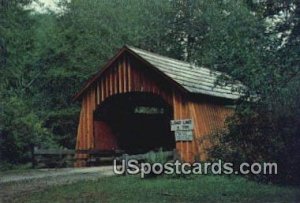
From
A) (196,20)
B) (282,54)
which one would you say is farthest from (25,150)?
(196,20)

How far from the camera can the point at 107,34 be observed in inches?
1636

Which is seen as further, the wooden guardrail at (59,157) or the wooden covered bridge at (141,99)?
the wooden guardrail at (59,157)

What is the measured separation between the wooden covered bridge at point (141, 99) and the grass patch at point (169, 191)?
4.52 meters

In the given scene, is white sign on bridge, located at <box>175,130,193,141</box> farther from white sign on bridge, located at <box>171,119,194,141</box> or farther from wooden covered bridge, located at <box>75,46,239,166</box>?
wooden covered bridge, located at <box>75,46,239,166</box>

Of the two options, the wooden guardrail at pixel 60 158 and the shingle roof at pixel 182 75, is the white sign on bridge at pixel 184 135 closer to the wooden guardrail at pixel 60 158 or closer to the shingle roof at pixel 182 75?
the shingle roof at pixel 182 75

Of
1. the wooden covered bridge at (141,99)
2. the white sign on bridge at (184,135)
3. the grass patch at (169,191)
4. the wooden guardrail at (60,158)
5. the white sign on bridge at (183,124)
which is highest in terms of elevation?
the wooden covered bridge at (141,99)

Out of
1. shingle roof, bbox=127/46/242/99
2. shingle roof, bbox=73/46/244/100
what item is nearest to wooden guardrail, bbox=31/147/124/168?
shingle roof, bbox=73/46/244/100

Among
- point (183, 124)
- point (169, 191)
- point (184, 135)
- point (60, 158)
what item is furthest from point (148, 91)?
point (169, 191)

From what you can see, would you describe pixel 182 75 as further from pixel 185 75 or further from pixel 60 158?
pixel 60 158

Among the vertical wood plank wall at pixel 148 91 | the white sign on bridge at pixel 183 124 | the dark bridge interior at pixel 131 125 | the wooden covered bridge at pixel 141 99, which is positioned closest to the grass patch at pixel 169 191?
the wooden covered bridge at pixel 141 99

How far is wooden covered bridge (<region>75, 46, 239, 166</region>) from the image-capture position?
21.1 metres

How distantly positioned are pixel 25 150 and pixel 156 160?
10985 mm

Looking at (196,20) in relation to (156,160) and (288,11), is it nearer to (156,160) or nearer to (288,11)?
(156,160)

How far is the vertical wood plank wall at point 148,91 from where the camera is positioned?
20.9 meters
